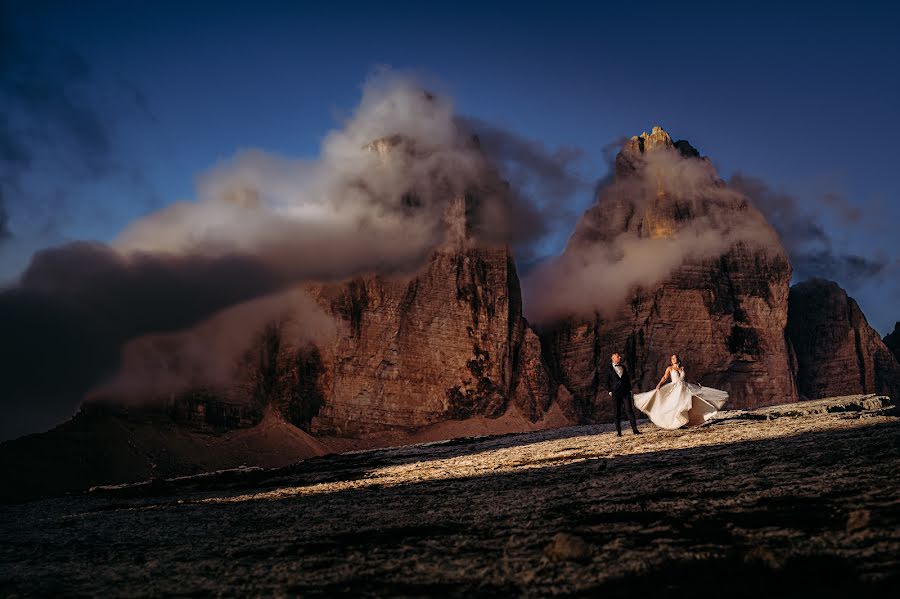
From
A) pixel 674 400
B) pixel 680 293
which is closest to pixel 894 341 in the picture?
pixel 680 293

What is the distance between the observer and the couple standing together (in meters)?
23.6

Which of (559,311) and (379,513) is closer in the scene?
(379,513)

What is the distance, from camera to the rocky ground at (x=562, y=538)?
5.57 meters

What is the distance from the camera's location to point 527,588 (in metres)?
5.66

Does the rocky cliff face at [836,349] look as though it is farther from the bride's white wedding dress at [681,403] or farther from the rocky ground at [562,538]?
the rocky ground at [562,538]

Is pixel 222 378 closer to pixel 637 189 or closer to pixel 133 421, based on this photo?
pixel 133 421

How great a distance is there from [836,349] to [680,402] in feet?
329

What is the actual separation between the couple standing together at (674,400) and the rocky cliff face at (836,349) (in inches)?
3683

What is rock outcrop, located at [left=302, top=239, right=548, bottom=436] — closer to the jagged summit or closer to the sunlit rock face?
the sunlit rock face

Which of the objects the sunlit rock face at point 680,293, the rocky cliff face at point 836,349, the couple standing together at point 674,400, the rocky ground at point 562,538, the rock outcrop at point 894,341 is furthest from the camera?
the rock outcrop at point 894,341

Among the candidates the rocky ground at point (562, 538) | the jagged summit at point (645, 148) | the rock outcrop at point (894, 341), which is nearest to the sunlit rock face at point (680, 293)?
the jagged summit at point (645, 148)

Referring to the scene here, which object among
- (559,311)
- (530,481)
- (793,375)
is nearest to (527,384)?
(559,311)

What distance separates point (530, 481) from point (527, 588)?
9.61 meters

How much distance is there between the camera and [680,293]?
95.6m
